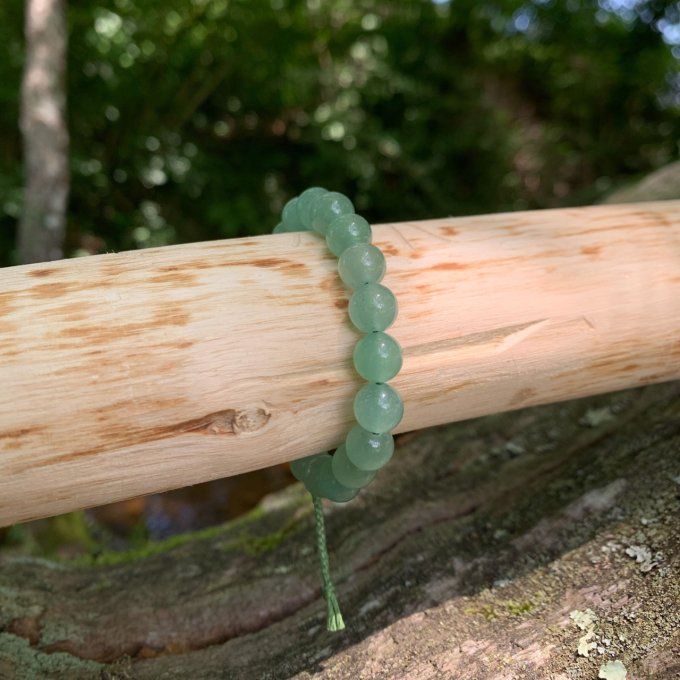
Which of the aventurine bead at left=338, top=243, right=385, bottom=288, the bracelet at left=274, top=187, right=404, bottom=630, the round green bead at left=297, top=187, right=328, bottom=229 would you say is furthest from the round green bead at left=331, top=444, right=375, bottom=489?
the round green bead at left=297, top=187, right=328, bottom=229

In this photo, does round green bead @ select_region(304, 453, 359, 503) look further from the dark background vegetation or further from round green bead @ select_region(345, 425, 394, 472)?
the dark background vegetation

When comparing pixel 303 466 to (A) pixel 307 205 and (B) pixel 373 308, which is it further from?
(A) pixel 307 205

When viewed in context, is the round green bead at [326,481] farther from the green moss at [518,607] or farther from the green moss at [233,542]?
the green moss at [233,542]

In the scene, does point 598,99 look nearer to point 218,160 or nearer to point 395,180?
point 395,180

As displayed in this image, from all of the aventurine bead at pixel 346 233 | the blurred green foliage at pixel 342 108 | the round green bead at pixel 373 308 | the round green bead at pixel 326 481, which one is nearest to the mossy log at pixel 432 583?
the round green bead at pixel 326 481

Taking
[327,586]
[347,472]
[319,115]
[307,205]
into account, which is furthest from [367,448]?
[319,115]

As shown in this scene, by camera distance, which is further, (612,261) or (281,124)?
(281,124)

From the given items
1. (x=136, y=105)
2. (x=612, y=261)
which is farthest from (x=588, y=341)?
(x=136, y=105)
